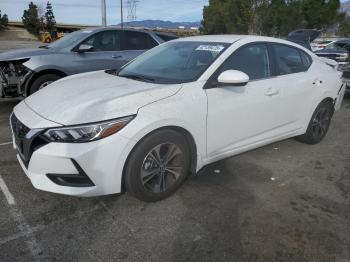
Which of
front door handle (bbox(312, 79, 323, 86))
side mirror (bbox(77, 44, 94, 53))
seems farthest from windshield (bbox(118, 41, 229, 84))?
side mirror (bbox(77, 44, 94, 53))

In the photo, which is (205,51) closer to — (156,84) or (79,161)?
(156,84)

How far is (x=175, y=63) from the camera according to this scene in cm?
411

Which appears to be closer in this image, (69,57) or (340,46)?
(69,57)

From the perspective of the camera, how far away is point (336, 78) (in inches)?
210

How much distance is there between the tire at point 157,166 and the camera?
319 centimetres

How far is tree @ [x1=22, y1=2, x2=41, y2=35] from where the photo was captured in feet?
255

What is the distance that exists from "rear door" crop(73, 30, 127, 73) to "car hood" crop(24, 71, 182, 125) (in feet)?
11.8

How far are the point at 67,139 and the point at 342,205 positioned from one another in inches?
105

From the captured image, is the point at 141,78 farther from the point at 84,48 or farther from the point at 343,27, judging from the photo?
the point at 343,27

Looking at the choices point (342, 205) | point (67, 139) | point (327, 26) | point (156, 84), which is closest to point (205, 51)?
point (156, 84)

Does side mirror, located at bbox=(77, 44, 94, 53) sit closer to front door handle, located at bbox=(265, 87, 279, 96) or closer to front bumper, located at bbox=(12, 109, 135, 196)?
front door handle, located at bbox=(265, 87, 279, 96)

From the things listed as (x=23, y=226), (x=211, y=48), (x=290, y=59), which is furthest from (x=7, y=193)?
(x=290, y=59)

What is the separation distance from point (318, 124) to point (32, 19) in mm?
83392

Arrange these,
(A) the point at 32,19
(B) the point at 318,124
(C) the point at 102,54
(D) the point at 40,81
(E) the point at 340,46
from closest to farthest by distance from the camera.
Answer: (B) the point at 318,124 → (D) the point at 40,81 → (C) the point at 102,54 → (E) the point at 340,46 → (A) the point at 32,19
